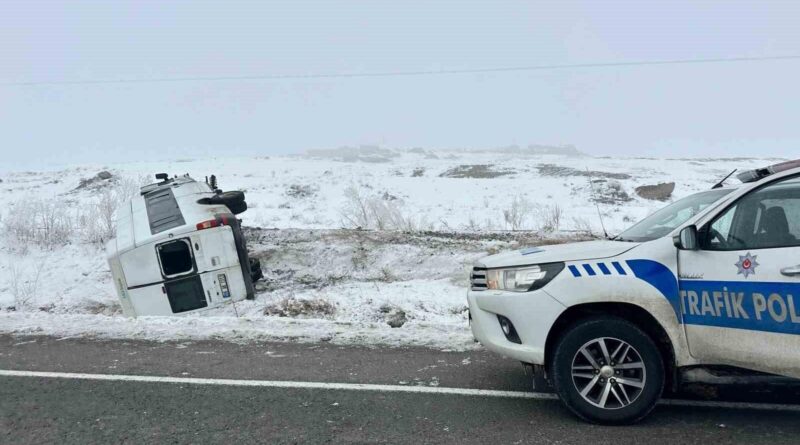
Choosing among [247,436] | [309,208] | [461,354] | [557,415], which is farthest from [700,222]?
[309,208]

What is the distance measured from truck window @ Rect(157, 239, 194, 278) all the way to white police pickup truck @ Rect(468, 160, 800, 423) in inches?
269

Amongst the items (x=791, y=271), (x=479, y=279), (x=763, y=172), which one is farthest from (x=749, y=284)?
(x=479, y=279)

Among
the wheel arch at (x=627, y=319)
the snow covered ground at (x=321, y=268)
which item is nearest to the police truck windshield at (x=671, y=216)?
the wheel arch at (x=627, y=319)

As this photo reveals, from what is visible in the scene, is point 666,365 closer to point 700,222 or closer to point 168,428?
point 700,222

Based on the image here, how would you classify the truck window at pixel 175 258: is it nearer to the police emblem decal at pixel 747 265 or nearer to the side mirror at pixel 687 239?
the side mirror at pixel 687 239

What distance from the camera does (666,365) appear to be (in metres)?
4.34

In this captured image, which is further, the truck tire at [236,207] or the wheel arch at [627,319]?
the truck tire at [236,207]

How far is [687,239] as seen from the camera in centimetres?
409

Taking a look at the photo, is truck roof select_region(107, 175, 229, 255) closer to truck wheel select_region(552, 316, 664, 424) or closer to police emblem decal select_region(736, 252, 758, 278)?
truck wheel select_region(552, 316, 664, 424)

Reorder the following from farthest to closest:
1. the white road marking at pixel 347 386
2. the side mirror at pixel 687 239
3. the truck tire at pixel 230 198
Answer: the truck tire at pixel 230 198 < the white road marking at pixel 347 386 < the side mirror at pixel 687 239

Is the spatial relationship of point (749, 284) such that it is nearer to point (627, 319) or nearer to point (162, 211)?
point (627, 319)

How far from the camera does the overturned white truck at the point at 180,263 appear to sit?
9.89 m

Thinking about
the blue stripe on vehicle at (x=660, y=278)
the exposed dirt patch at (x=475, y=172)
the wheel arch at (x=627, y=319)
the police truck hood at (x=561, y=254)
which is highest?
the police truck hood at (x=561, y=254)

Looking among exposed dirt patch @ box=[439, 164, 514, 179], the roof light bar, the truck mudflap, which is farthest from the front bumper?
exposed dirt patch @ box=[439, 164, 514, 179]
